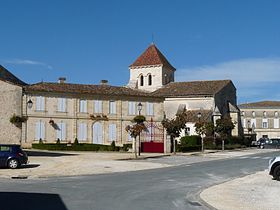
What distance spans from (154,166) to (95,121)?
93.1 feet

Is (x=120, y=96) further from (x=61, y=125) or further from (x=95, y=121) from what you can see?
(x=61, y=125)

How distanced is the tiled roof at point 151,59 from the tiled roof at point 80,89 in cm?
2039

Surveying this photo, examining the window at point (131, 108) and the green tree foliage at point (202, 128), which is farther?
the window at point (131, 108)

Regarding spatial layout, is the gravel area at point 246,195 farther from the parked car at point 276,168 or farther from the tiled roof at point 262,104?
the tiled roof at point 262,104

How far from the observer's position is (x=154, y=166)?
89.6 ft

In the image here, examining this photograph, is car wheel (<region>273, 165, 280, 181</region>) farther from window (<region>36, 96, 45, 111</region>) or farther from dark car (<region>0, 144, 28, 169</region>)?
window (<region>36, 96, 45, 111</region>)

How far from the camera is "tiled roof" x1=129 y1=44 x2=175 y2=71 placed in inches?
3123

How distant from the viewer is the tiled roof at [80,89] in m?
52.7

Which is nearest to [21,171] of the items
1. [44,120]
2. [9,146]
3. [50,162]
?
[9,146]

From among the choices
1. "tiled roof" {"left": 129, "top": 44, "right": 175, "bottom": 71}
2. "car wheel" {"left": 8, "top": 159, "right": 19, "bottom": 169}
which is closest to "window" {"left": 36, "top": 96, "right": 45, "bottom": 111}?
"car wheel" {"left": 8, "top": 159, "right": 19, "bottom": 169}

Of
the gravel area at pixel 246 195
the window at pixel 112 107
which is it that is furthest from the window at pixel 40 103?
the gravel area at pixel 246 195

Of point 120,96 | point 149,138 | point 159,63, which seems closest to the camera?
point 149,138

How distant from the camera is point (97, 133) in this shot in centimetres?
5497

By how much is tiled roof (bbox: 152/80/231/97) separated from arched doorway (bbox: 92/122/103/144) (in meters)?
15.4
